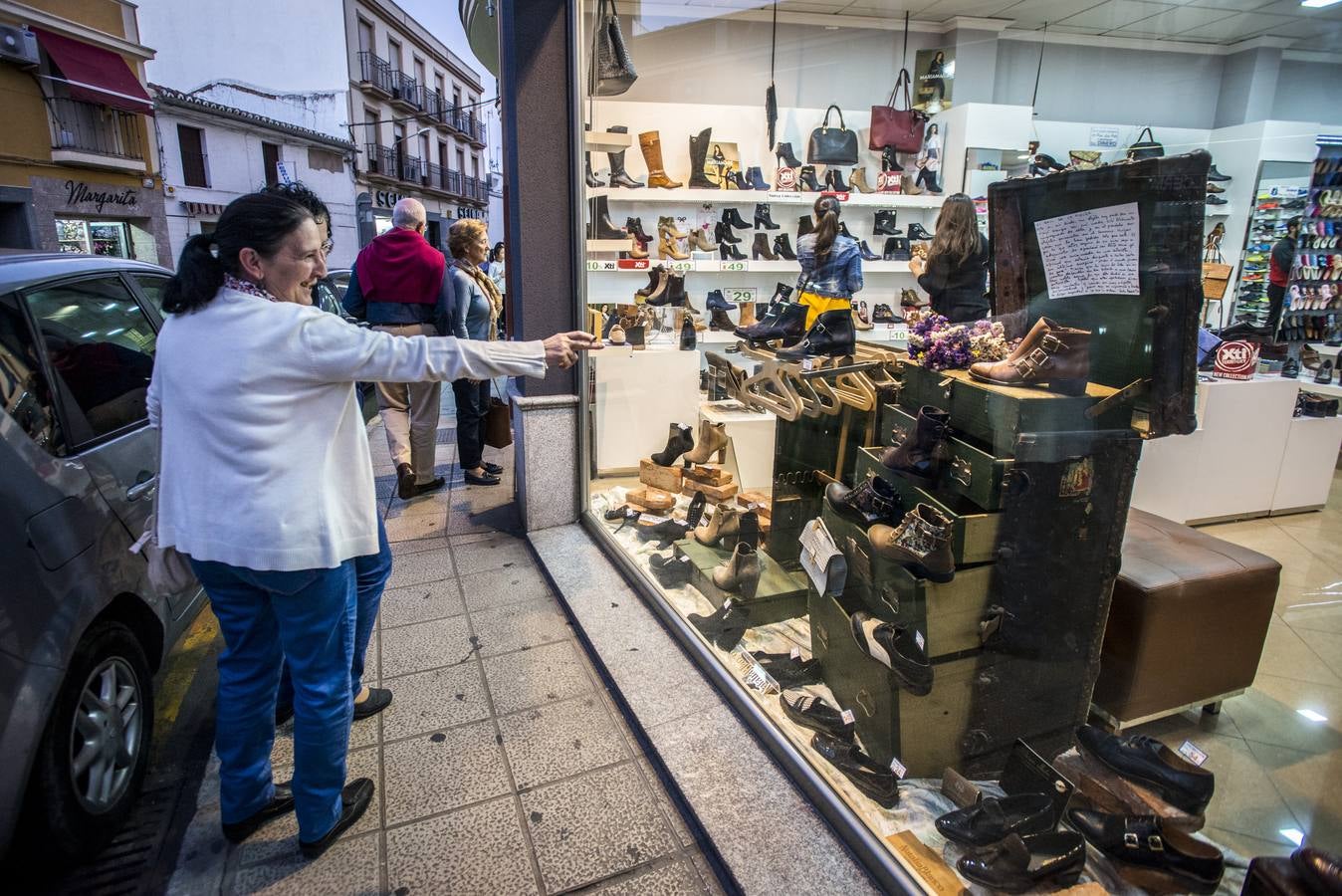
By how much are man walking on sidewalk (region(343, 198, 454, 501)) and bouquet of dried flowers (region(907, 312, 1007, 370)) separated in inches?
133

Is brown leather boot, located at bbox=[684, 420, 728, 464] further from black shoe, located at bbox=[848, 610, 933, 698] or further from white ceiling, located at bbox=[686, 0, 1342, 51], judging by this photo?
white ceiling, located at bbox=[686, 0, 1342, 51]

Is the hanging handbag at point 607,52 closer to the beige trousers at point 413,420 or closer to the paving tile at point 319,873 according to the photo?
the beige trousers at point 413,420

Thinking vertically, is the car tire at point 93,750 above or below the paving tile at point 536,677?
above

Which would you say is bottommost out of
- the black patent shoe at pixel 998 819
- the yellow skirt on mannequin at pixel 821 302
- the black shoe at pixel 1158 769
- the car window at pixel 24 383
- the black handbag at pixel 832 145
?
the black patent shoe at pixel 998 819

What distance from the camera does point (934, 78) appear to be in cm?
271

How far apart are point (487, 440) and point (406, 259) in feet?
4.84

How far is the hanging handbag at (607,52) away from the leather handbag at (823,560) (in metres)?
2.99

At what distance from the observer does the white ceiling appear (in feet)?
3.91

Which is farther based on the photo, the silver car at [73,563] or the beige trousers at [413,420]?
the beige trousers at [413,420]

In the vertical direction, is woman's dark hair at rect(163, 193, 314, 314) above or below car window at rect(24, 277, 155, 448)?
above

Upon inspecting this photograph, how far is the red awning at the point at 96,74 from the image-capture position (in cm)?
389

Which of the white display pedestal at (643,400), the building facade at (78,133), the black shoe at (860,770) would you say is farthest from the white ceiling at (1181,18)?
the building facade at (78,133)

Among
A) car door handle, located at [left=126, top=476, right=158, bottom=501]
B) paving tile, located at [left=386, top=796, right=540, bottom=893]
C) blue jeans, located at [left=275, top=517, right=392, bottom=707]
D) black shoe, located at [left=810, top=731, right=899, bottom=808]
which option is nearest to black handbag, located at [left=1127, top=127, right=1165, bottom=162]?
black shoe, located at [left=810, top=731, right=899, bottom=808]

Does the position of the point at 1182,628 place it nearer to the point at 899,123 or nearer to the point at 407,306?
the point at 899,123
